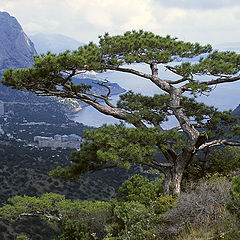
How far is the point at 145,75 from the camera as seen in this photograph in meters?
7.23

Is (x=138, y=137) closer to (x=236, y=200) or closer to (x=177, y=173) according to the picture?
(x=177, y=173)

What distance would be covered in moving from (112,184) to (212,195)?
1421 inches

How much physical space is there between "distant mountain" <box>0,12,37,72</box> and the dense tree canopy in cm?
13522

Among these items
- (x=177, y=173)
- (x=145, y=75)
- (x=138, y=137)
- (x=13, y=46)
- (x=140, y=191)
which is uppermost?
(x=13, y=46)

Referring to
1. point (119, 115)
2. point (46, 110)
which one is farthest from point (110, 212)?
point (46, 110)

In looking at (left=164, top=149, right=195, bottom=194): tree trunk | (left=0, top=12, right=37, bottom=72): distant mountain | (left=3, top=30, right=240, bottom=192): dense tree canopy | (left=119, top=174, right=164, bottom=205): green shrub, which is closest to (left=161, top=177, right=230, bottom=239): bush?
(left=3, top=30, right=240, bottom=192): dense tree canopy

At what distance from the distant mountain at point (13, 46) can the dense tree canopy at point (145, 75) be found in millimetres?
135215

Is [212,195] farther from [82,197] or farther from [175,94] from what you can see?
[82,197]

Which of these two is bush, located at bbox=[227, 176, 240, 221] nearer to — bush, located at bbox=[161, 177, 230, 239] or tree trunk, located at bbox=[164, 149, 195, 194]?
bush, located at bbox=[161, 177, 230, 239]

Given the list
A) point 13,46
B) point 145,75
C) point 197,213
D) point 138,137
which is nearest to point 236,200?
point 197,213

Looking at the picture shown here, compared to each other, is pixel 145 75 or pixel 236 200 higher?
pixel 145 75

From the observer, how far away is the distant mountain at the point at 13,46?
134837 mm

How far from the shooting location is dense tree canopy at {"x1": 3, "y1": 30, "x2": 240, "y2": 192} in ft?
18.8

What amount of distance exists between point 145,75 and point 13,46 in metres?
160
